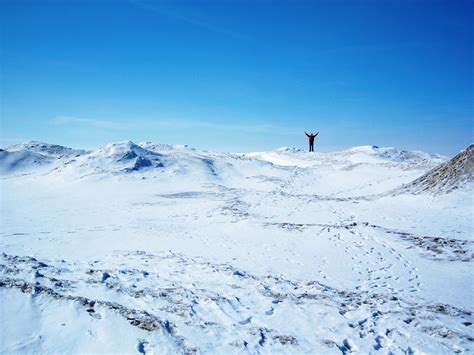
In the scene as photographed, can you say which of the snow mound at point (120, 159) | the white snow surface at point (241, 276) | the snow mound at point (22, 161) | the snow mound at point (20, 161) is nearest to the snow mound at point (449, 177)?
the white snow surface at point (241, 276)

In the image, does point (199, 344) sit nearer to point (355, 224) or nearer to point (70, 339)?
point (70, 339)

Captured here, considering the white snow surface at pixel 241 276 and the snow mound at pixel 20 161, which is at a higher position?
the snow mound at pixel 20 161

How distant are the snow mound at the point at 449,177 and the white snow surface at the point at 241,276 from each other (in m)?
0.62

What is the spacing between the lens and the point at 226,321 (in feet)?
21.7

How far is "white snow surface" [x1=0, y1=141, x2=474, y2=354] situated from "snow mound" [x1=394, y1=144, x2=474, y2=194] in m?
0.62

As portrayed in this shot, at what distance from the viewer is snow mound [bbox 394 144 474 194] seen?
60.3 ft

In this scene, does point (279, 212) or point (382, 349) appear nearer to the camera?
point (382, 349)

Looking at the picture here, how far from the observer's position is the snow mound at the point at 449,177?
1838cm

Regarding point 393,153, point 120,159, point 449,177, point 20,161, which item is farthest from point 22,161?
point 393,153

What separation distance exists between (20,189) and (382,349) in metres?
34.4

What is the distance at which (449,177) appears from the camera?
1927cm

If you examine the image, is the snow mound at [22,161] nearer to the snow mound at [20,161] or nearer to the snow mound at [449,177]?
the snow mound at [20,161]

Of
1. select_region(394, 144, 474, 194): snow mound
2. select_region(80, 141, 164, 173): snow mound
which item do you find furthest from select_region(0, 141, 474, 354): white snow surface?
select_region(80, 141, 164, 173): snow mound

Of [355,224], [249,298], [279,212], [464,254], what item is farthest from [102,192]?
[464,254]
